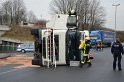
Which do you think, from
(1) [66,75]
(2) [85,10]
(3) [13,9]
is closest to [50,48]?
(1) [66,75]

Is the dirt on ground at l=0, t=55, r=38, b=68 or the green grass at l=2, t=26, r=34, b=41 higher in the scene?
the green grass at l=2, t=26, r=34, b=41

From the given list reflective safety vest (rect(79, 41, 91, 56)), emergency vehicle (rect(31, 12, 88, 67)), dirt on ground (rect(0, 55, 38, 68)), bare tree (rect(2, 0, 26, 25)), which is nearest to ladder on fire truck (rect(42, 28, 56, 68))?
emergency vehicle (rect(31, 12, 88, 67))

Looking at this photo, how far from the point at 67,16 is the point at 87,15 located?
73624mm

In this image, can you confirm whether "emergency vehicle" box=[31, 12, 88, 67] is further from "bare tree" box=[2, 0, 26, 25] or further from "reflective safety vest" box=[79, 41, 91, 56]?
"bare tree" box=[2, 0, 26, 25]

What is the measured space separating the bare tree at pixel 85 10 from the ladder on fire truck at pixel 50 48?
7000cm

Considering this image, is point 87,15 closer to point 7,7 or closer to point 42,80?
point 7,7

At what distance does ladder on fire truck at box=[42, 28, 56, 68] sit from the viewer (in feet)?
71.4

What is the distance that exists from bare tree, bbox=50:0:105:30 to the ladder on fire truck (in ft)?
230

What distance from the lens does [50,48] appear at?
2180 cm

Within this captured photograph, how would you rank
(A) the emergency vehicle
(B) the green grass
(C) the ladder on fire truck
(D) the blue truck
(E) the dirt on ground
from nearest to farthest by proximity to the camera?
(C) the ladder on fire truck < (A) the emergency vehicle < (E) the dirt on ground < (D) the blue truck < (B) the green grass

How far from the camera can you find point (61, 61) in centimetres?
2211

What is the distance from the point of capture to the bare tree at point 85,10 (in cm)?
9356

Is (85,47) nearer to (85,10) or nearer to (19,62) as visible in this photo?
(19,62)

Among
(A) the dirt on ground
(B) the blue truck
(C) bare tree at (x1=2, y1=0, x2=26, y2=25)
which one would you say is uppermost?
(C) bare tree at (x1=2, y1=0, x2=26, y2=25)
